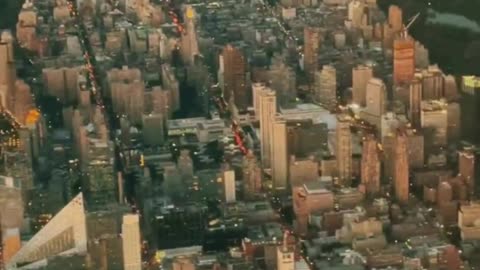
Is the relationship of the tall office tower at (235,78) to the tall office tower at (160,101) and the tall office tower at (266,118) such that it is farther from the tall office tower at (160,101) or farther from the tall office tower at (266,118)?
the tall office tower at (160,101)

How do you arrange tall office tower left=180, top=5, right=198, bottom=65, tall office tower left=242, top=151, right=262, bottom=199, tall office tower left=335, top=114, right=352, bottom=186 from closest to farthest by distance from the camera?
tall office tower left=242, top=151, right=262, bottom=199 < tall office tower left=335, top=114, right=352, bottom=186 < tall office tower left=180, top=5, right=198, bottom=65

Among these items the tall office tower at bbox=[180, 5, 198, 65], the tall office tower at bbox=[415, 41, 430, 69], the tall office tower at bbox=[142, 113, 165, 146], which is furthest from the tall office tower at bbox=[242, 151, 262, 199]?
the tall office tower at bbox=[180, 5, 198, 65]

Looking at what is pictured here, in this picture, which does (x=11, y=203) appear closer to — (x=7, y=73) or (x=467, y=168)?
(x=467, y=168)

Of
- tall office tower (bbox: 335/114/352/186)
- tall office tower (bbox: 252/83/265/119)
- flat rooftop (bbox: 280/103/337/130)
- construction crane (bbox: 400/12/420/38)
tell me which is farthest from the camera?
construction crane (bbox: 400/12/420/38)

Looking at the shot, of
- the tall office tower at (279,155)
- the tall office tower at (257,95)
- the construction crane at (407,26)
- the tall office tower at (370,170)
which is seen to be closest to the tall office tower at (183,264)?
the tall office tower at (279,155)

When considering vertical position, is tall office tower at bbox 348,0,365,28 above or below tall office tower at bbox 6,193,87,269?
above

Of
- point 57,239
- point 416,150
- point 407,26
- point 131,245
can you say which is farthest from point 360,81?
point 57,239

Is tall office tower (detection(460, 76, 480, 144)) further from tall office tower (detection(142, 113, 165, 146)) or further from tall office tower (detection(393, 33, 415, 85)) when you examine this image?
tall office tower (detection(142, 113, 165, 146))
